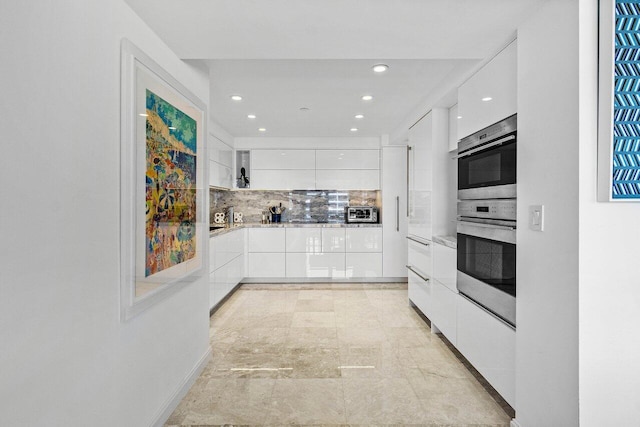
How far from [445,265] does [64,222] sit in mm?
2682

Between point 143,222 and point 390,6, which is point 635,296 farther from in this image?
point 143,222

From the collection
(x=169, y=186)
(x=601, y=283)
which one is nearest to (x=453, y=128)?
(x=601, y=283)

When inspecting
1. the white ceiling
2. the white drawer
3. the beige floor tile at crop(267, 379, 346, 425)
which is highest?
the white ceiling

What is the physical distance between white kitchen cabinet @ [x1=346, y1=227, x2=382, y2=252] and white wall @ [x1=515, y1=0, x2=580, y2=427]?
3491 millimetres

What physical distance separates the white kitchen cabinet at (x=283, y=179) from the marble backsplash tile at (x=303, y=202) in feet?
1.50

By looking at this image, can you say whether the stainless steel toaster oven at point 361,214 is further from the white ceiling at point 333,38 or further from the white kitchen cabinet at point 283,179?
the white ceiling at point 333,38

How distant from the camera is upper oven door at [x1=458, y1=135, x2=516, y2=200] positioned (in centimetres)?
200

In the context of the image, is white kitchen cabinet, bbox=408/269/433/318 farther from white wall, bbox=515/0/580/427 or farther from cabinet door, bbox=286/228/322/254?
cabinet door, bbox=286/228/322/254

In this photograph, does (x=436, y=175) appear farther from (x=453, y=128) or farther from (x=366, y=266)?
(x=366, y=266)

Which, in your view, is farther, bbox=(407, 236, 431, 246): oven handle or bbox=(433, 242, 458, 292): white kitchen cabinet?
bbox=(407, 236, 431, 246): oven handle

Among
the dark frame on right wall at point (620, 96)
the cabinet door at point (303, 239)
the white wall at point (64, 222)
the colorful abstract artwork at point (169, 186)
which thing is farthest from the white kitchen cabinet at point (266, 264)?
the dark frame on right wall at point (620, 96)

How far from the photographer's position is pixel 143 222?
1.72 m

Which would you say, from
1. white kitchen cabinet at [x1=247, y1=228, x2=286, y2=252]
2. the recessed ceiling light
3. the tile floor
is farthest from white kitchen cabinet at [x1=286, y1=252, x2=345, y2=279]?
the recessed ceiling light

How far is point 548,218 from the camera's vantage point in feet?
5.32
